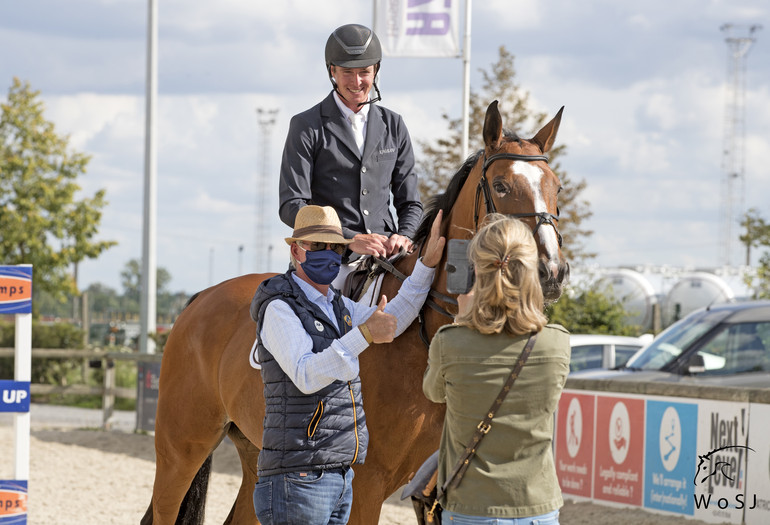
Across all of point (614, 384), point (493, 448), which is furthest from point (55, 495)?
point (493, 448)

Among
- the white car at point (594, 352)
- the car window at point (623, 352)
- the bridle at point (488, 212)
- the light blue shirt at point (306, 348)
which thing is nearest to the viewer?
the light blue shirt at point (306, 348)

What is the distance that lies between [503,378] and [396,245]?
165cm

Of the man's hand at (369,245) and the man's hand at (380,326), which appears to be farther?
the man's hand at (369,245)

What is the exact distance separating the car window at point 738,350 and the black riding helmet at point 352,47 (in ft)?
24.0

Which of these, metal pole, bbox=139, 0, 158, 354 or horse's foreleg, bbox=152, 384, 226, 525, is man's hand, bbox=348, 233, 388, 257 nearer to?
horse's foreleg, bbox=152, 384, 226, 525

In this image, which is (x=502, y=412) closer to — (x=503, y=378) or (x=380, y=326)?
(x=503, y=378)

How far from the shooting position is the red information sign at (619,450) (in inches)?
352

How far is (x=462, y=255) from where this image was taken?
13.3ft

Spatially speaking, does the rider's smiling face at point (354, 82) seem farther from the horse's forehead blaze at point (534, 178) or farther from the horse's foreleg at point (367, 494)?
the horse's foreleg at point (367, 494)

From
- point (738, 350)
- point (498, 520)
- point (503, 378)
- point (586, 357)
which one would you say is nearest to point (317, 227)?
point (503, 378)

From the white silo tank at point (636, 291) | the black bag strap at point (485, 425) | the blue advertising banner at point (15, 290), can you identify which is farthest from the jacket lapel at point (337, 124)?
the white silo tank at point (636, 291)

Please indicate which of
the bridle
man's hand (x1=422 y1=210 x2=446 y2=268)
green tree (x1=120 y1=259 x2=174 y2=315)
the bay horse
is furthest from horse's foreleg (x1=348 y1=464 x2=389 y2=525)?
green tree (x1=120 y1=259 x2=174 y2=315)

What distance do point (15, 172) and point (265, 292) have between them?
78.6 ft

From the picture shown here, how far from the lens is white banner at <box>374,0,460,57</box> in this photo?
12.9 metres
